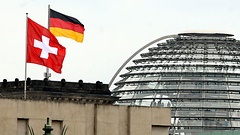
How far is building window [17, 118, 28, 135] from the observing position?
4416cm

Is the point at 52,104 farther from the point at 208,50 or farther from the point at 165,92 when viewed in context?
the point at 208,50

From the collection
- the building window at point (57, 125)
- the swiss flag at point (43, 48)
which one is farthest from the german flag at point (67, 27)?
the building window at point (57, 125)

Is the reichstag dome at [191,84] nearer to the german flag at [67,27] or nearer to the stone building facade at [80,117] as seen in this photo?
the german flag at [67,27]

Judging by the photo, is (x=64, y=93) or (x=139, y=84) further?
(x=139, y=84)

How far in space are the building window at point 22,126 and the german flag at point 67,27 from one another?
29.7ft

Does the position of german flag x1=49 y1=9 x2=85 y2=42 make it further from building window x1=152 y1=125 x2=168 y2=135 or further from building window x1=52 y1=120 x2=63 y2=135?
building window x1=52 y1=120 x2=63 y2=135

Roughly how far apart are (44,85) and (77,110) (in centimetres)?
Answer: 5786

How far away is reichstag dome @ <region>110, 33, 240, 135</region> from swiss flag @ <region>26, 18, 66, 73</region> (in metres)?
120

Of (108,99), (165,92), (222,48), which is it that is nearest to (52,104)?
(108,99)

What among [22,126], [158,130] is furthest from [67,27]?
[22,126]

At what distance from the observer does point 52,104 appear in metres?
44.9

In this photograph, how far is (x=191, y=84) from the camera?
185 metres

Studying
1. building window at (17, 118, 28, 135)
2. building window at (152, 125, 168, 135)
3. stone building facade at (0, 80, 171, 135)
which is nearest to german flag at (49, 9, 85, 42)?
stone building facade at (0, 80, 171, 135)

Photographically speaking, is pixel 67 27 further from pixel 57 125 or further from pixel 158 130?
pixel 57 125
